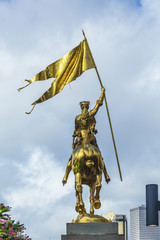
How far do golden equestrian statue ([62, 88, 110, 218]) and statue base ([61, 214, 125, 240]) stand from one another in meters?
0.57

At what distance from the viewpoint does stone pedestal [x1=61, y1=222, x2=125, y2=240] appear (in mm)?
15867

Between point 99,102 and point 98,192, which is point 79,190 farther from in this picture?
point 99,102

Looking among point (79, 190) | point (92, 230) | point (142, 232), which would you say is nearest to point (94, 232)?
point (92, 230)

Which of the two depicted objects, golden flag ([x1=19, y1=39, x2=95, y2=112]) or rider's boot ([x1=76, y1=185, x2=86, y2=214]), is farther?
golden flag ([x1=19, y1=39, x2=95, y2=112])

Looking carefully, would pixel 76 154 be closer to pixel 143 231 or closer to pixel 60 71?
pixel 60 71

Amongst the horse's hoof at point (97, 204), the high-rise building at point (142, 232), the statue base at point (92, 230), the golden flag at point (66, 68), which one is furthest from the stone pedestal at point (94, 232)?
the high-rise building at point (142, 232)

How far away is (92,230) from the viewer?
52.3ft

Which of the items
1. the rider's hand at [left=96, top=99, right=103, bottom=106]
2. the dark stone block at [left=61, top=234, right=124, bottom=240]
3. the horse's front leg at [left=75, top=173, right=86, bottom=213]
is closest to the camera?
the dark stone block at [left=61, top=234, right=124, bottom=240]

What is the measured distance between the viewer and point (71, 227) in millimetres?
16172

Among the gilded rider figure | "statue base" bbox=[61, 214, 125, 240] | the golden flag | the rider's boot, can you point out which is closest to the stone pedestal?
"statue base" bbox=[61, 214, 125, 240]

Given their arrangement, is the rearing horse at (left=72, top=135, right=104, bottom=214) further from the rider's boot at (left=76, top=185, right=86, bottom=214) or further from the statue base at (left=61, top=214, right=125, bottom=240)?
the statue base at (left=61, top=214, right=125, bottom=240)

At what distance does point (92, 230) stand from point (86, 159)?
2.23 m

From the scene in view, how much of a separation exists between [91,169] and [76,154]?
2.21 ft

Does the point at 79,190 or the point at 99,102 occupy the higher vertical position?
the point at 99,102
